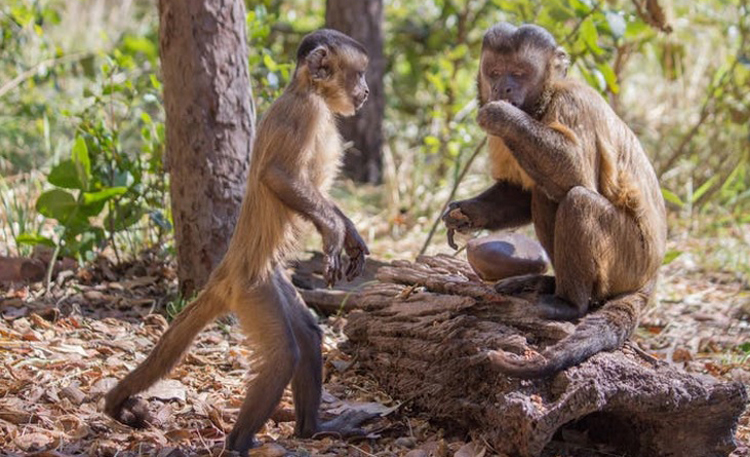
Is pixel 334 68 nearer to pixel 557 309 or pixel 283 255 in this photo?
pixel 283 255

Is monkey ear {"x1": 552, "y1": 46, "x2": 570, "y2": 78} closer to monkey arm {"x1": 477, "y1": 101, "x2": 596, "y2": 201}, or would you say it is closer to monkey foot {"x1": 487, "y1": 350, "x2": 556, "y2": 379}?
monkey arm {"x1": 477, "y1": 101, "x2": 596, "y2": 201}

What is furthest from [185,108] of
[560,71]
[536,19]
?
[536,19]

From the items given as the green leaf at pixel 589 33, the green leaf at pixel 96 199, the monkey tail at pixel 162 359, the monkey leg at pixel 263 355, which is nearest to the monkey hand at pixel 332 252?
the monkey leg at pixel 263 355

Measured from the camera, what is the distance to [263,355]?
4398mm

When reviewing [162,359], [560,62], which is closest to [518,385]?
[162,359]

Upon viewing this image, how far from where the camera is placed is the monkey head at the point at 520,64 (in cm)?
518

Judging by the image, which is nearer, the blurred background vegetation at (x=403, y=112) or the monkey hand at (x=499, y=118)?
the monkey hand at (x=499, y=118)

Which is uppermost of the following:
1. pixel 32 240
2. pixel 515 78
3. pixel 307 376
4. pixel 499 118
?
pixel 515 78

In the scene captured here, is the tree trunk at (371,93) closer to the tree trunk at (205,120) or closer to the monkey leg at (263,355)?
the tree trunk at (205,120)

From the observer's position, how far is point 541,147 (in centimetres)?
491

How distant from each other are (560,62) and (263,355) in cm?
237

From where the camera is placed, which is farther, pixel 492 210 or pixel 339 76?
pixel 492 210

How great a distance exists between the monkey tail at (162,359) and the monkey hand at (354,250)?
640 mm

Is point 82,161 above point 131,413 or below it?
above
